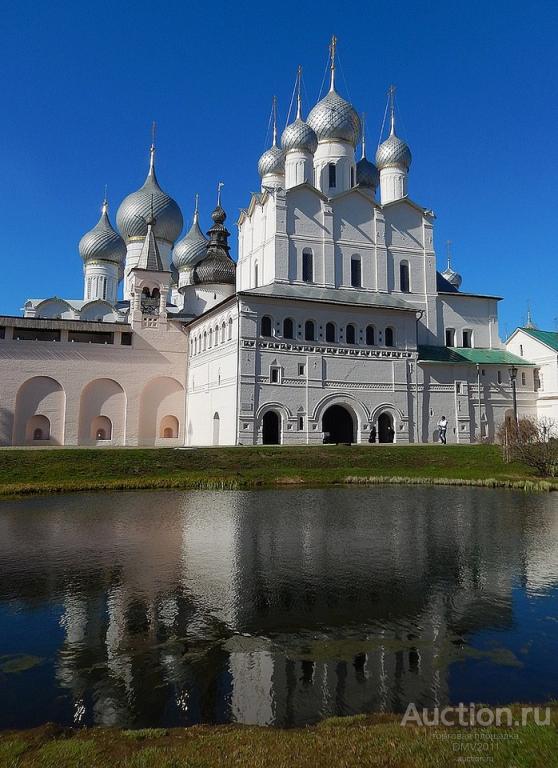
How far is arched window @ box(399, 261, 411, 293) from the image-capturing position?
122 feet

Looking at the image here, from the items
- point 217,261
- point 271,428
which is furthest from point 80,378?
point 217,261

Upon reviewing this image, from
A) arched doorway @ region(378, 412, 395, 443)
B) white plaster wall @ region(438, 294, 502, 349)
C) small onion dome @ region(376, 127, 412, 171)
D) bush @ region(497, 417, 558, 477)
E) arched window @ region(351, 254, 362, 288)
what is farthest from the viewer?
small onion dome @ region(376, 127, 412, 171)

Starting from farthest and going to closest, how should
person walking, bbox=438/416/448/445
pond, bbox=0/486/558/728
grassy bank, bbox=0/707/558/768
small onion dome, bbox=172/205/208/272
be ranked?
small onion dome, bbox=172/205/208/272 < person walking, bbox=438/416/448/445 < pond, bbox=0/486/558/728 < grassy bank, bbox=0/707/558/768

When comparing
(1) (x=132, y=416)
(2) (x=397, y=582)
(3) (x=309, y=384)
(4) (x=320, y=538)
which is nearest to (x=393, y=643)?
(2) (x=397, y=582)

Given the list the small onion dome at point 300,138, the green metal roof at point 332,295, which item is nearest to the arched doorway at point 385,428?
the green metal roof at point 332,295

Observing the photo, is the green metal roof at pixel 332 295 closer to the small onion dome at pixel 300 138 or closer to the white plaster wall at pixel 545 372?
the white plaster wall at pixel 545 372

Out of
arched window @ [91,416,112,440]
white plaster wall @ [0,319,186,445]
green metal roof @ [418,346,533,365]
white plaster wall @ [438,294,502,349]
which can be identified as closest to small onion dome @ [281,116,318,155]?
white plaster wall @ [438,294,502,349]

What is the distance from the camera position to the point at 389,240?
1468 inches

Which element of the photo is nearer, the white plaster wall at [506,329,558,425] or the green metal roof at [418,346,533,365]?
the green metal roof at [418,346,533,365]

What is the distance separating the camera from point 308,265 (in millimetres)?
35125

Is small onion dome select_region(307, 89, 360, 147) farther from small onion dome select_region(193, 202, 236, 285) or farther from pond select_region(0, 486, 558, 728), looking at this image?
pond select_region(0, 486, 558, 728)

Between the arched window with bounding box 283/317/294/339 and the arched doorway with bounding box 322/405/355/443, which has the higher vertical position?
the arched window with bounding box 283/317/294/339

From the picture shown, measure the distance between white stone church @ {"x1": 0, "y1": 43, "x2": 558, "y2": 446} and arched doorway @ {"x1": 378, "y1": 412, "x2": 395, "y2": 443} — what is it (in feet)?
0.38

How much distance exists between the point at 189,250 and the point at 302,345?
80.6 feet
